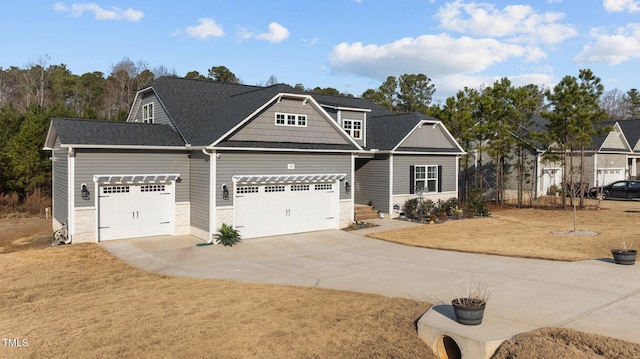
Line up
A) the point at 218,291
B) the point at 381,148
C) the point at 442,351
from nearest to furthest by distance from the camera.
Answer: the point at 442,351
the point at 218,291
the point at 381,148

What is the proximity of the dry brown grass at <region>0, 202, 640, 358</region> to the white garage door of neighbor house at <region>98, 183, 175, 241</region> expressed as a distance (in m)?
3.87

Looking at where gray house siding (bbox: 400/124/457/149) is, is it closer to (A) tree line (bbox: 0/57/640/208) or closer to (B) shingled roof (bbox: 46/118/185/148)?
(A) tree line (bbox: 0/57/640/208)

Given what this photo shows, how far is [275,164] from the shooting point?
19594mm

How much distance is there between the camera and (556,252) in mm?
15812

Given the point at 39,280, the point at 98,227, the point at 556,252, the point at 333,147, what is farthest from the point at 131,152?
the point at 556,252

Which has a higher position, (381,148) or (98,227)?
(381,148)

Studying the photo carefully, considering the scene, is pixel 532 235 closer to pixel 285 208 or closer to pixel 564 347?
pixel 285 208

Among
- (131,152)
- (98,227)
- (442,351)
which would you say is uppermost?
(131,152)

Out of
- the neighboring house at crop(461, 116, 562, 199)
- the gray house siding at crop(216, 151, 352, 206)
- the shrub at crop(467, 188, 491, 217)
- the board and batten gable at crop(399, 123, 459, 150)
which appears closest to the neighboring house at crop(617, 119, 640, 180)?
the neighboring house at crop(461, 116, 562, 199)

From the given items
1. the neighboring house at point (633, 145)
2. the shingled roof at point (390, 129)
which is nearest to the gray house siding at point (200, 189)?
the shingled roof at point (390, 129)

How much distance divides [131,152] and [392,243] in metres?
10.6

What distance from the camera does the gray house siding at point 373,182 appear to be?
25.2 m

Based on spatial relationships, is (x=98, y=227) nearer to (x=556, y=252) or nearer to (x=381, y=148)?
(x=381, y=148)

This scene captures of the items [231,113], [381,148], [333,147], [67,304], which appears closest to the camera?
[67,304]
